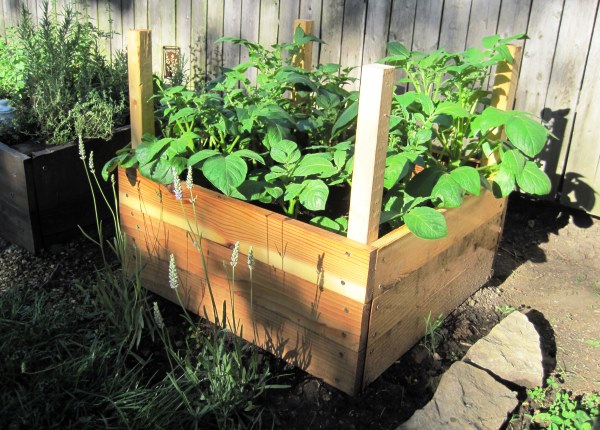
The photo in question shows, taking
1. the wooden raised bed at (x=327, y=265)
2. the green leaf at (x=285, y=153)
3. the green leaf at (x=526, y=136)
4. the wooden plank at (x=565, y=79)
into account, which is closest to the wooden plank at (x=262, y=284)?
the wooden raised bed at (x=327, y=265)

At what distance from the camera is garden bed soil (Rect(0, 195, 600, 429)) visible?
226 cm

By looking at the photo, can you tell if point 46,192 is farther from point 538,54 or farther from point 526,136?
point 538,54

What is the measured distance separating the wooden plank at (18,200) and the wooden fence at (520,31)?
1831 mm

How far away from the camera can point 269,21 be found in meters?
4.27

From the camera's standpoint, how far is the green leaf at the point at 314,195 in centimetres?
217

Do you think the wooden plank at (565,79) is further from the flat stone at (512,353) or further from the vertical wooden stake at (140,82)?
the vertical wooden stake at (140,82)

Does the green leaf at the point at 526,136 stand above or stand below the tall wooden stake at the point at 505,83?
below

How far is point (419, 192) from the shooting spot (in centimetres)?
236

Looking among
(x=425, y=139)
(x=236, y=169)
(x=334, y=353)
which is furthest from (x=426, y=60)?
(x=334, y=353)

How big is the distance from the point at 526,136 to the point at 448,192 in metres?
0.32

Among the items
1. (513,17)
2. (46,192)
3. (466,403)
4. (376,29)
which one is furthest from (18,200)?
(513,17)

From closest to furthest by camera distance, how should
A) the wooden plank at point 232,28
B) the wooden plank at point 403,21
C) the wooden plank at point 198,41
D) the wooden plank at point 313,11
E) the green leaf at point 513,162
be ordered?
the green leaf at point 513,162
the wooden plank at point 403,21
the wooden plank at point 313,11
the wooden plank at point 232,28
the wooden plank at point 198,41

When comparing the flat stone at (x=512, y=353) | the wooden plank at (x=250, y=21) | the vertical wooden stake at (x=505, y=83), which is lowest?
the flat stone at (x=512, y=353)

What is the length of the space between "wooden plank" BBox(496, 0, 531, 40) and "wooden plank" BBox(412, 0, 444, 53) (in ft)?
1.12
